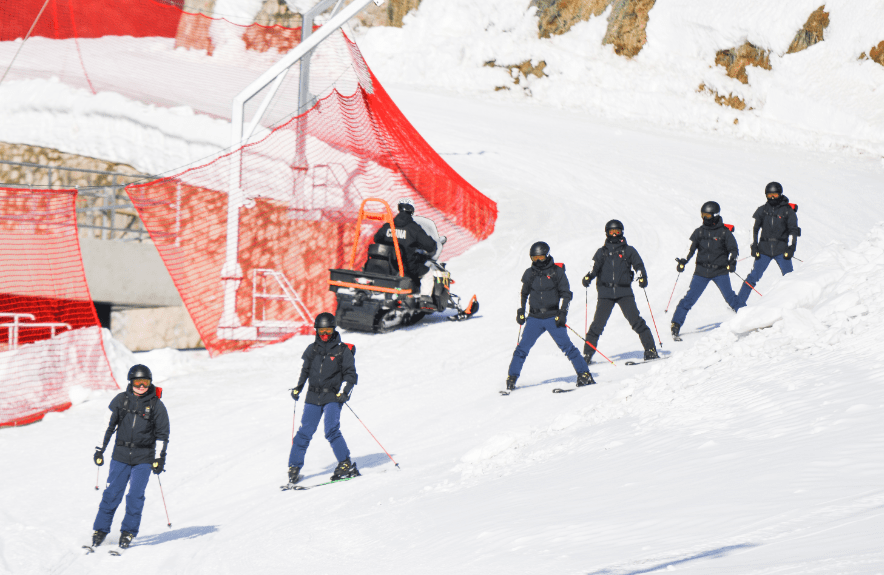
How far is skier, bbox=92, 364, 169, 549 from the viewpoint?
19.5 feet

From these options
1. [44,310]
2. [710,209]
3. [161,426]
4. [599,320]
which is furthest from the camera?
[44,310]

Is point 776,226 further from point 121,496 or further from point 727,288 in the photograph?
point 121,496

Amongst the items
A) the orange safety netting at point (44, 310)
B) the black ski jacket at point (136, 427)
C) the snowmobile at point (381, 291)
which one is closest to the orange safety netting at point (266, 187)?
the snowmobile at point (381, 291)

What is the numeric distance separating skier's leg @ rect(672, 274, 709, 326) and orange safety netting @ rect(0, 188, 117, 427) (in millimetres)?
6835

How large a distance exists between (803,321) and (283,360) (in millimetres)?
6402

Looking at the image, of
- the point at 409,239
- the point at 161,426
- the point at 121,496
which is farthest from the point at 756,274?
the point at 121,496

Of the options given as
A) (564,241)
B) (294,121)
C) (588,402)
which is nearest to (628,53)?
(564,241)

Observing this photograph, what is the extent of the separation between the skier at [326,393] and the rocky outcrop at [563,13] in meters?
22.0

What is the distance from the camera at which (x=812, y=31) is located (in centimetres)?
2334

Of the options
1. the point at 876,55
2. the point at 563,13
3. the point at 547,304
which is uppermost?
the point at 563,13

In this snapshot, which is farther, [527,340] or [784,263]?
[784,263]

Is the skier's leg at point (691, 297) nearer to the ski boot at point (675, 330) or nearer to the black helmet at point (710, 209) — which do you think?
the ski boot at point (675, 330)

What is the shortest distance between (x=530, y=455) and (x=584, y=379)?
89.6 inches

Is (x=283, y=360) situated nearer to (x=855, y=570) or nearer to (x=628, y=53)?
(x=855, y=570)
